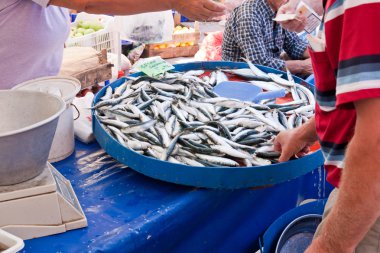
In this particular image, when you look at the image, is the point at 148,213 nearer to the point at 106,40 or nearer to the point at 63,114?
the point at 63,114

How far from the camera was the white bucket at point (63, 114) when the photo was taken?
1.83m

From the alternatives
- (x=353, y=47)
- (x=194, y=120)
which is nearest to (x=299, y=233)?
(x=194, y=120)

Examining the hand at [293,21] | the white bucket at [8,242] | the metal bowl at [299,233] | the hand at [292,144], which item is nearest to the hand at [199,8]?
the hand at [293,21]

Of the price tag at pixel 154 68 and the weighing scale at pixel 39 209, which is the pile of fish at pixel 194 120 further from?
the weighing scale at pixel 39 209

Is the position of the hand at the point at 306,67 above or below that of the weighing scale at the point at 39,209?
below

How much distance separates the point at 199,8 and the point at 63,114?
1.02 m

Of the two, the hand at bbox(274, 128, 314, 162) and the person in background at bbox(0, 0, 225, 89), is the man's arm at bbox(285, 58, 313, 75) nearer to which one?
the person in background at bbox(0, 0, 225, 89)

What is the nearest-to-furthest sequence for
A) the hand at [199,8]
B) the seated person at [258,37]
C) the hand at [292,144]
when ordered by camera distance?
the hand at [292,144], the hand at [199,8], the seated person at [258,37]

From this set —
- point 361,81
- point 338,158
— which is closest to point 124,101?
point 338,158

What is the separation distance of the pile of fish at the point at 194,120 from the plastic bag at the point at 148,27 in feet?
12.1

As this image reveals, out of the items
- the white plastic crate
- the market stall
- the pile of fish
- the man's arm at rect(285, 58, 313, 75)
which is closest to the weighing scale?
the market stall

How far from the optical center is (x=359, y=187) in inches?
42.6

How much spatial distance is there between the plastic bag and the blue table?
14.7 feet

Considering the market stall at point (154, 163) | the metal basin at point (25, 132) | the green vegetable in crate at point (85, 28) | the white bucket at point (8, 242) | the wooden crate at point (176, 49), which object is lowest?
the wooden crate at point (176, 49)
